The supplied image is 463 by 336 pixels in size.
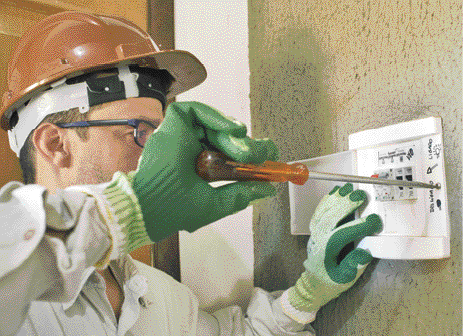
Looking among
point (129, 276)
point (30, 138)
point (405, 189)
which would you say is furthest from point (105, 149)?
point (405, 189)

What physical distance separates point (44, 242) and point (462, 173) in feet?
2.29

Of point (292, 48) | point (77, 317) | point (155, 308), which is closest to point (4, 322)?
point (77, 317)

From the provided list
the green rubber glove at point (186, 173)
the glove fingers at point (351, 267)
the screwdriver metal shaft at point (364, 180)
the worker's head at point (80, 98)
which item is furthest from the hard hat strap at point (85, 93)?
the glove fingers at point (351, 267)

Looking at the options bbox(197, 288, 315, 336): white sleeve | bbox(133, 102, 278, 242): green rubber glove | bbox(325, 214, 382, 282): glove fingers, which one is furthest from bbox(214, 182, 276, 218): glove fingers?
bbox(197, 288, 315, 336): white sleeve

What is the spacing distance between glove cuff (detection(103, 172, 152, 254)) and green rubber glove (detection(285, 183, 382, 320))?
0.44m

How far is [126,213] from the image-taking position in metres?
0.58

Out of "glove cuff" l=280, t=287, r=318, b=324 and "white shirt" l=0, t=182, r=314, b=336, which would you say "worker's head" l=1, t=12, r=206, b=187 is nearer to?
"white shirt" l=0, t=182, r=314, b=336

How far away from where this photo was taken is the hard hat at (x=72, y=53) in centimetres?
92

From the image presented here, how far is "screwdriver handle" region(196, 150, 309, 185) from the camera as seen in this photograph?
645mm

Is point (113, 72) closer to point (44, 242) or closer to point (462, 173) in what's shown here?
point (44, 242)

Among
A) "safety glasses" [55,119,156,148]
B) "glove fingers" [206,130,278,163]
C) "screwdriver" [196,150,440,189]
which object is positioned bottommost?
"screwdriver" [196,150,440,189]

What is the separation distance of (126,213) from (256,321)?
25.3 inches

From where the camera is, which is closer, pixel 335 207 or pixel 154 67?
pixel 335 207

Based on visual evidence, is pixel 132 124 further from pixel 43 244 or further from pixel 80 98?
pixel 43 244
